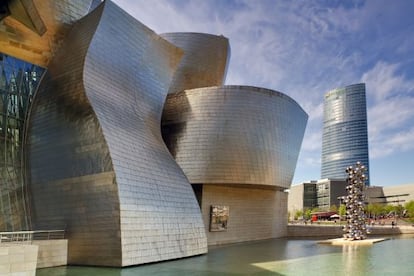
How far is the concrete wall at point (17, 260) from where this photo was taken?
913cm

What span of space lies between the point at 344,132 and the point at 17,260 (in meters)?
129

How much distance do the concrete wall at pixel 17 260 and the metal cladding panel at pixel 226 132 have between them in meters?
15.4

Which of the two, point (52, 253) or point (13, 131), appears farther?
point (13, 131)

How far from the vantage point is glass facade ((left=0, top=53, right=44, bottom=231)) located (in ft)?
57.8

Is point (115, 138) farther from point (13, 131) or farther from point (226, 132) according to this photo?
point (226, 132)

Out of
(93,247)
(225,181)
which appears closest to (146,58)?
(225,181)

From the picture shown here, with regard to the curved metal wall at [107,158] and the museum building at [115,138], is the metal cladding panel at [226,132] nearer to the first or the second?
the museum building at [115,138]

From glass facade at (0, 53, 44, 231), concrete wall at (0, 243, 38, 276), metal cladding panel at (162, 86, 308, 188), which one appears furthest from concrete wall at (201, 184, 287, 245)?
concrete wall at (0, 243, 38, 276)

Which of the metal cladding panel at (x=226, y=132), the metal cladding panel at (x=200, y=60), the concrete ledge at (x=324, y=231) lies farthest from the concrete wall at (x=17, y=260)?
the concrete ledge at (x=324, y=231)

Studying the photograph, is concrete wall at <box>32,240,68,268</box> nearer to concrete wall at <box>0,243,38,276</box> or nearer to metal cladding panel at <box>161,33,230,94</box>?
concrete wall at <box>0,243,38,276</box>

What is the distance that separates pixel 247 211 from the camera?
98.6ft

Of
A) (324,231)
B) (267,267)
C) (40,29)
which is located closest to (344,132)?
(324,231)

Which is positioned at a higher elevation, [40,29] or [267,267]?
[40,29]

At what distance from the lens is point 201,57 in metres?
31.8
